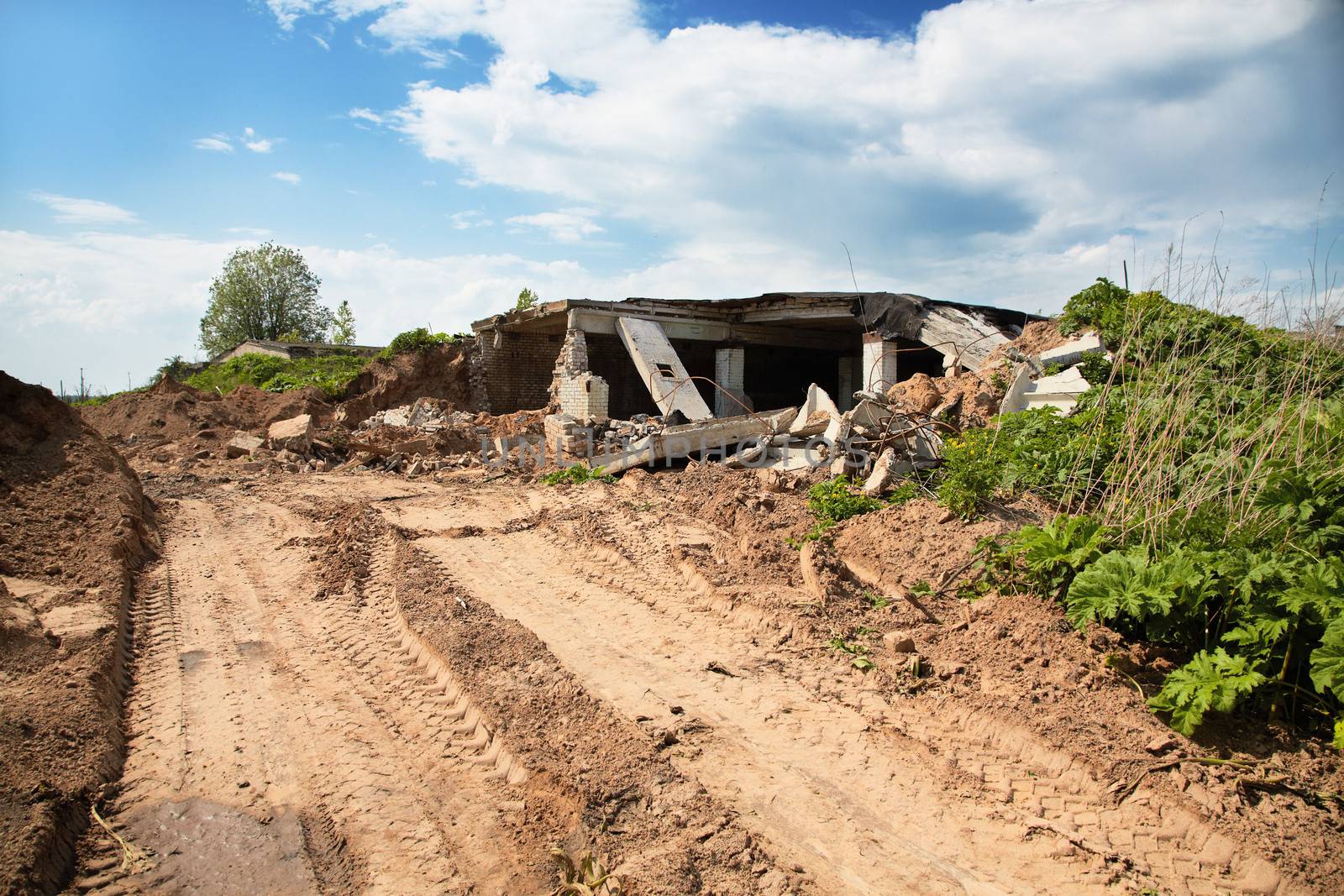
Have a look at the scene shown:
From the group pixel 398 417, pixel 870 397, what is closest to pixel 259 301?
pixel 398 417

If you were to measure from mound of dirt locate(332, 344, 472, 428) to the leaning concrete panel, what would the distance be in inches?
255

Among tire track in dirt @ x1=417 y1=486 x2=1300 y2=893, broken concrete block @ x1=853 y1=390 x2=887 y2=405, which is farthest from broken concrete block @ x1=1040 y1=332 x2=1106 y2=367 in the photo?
tire track in dirt @ x1=417 y1=486 x2=1300 y2=893

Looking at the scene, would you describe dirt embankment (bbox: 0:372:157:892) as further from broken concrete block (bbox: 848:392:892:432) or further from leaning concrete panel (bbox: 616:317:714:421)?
leaning concrete panel (bbox: 616:317:714:421)

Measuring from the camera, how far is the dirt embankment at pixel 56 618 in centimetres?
321

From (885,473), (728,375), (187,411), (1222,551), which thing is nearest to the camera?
(1222,551)

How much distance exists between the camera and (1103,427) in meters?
6.50

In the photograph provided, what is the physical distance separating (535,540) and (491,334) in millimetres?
12610

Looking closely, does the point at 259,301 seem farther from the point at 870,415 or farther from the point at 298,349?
the point at 870,415

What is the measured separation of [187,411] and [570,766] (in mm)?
17020

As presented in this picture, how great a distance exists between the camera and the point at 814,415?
32.8ft

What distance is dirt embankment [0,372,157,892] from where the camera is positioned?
10.5 ft

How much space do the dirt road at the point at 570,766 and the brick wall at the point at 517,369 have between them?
13.6 meters

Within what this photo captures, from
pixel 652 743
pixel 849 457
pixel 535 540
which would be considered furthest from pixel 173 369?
pixel 652 743

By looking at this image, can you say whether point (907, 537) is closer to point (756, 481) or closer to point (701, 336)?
point (756, 481)
